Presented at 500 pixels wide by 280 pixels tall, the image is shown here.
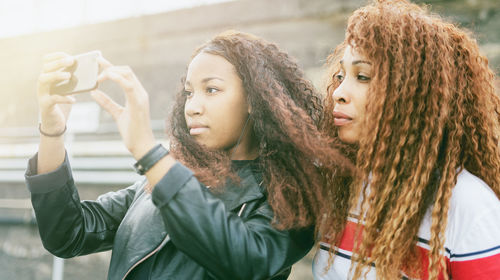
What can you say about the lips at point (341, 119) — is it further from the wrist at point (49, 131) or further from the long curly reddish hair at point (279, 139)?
the wrist at point (49, 131)

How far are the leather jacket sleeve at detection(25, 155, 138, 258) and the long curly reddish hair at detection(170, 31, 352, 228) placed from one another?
0.43 m

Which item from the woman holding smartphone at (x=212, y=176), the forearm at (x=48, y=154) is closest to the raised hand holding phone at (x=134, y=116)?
the woman holding smartphone at (x=212, y=176)

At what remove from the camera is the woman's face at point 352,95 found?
1508 millimetres

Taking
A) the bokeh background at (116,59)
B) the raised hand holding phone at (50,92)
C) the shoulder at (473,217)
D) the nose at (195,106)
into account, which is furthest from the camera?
the bokeh background at (116,59)

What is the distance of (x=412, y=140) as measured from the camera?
145 centimetres

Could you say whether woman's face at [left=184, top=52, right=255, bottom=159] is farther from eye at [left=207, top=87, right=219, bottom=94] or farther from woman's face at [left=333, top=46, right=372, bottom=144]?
woman's face at [left=333, top=46, right=372, bottom=144]

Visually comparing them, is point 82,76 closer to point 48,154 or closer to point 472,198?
point 48,154

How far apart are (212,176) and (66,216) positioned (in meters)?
0.61

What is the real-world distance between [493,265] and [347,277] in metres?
0.48

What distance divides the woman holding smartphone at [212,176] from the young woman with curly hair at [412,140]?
16 cm

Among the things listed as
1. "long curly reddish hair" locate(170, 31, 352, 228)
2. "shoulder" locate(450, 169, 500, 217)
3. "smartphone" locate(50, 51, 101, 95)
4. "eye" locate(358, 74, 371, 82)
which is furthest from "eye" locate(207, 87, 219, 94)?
"shoulder" locate(450, 169, 500, 217)

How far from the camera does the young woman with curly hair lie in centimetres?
136

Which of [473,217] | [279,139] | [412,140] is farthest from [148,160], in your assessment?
[473,217]

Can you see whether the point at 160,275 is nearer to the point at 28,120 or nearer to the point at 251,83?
the point at 251,83
